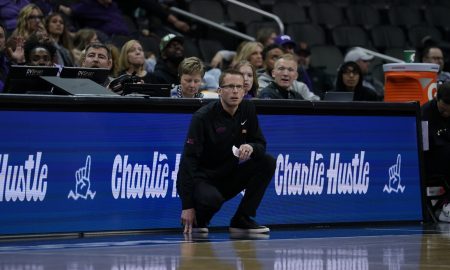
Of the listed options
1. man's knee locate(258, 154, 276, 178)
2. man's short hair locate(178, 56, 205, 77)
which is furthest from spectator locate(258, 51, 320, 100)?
man's knee locate(258, 154, 276, 178)

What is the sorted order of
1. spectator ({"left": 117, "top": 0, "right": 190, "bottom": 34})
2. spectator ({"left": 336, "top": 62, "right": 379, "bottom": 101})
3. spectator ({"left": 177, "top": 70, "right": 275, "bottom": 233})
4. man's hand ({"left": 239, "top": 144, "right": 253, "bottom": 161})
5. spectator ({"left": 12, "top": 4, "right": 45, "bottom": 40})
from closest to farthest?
man's hand ({"left": 239, "top": 144, "right": 253, "bottom": 161}) < spectator ({"left": 177, "top": 70, "right": 275, "bottom": 233}) < spectator ({"left": 12, "top": 4, "right": 45, "bottom": 40}) < spectator ({"left": 336, "top": 62, "right": 379, "bottom": 101}) < spectator ({"left": 117, "top": 0, "right": 190, "bottom": 34})

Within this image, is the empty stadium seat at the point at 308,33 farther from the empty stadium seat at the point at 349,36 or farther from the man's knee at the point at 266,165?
the man's knee at the point at 266,165

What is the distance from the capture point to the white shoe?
13070 mm

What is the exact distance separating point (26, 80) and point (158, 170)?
1.52m

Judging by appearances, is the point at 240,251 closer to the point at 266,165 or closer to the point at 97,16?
the point at 266,165

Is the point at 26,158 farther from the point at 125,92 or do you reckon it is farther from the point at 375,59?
the point at 375,59

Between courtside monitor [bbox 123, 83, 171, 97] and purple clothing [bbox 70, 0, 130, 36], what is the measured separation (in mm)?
5647

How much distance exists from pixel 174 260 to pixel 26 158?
2600 mm

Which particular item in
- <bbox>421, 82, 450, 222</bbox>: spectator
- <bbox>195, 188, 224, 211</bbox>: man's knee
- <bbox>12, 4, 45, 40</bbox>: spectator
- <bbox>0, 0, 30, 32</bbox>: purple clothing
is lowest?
<bbox>195, 188, 224, 211</bbox>: man's knee

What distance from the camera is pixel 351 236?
1096 centimetres

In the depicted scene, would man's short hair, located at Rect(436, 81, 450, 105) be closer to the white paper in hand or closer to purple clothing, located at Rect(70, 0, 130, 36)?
the white paper in hand

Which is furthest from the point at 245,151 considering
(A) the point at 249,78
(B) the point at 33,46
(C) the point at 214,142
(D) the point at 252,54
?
(D) the point at 252,54

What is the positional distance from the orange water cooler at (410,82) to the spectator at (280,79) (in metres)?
1.00

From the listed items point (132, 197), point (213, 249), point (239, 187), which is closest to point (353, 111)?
point (239, 187)
